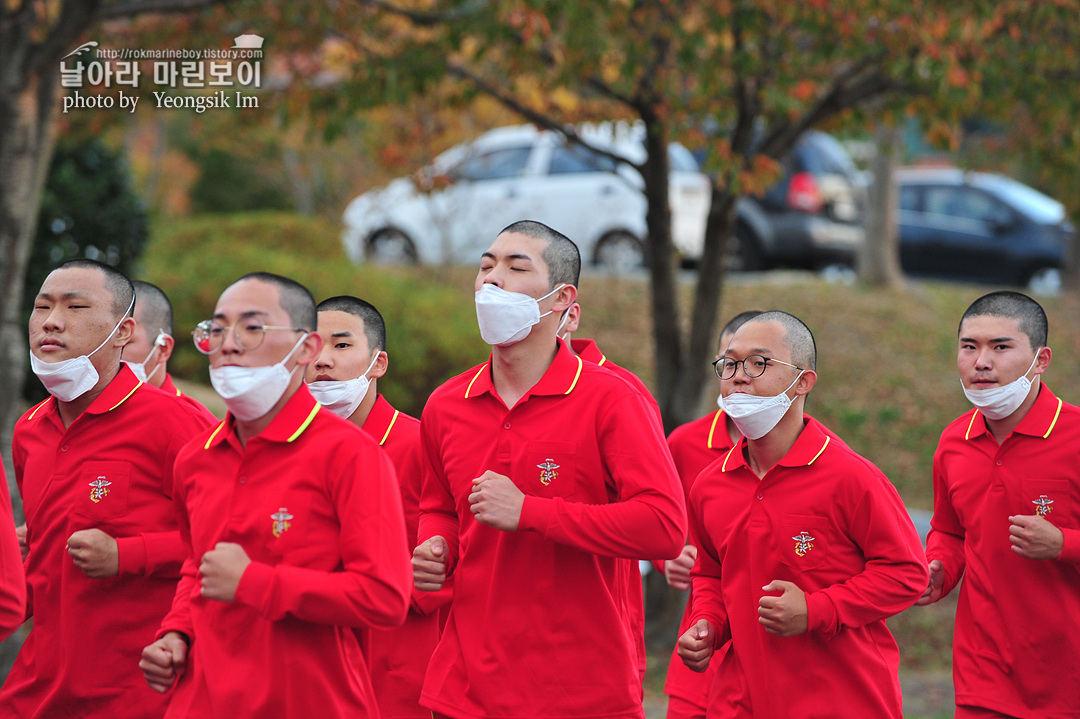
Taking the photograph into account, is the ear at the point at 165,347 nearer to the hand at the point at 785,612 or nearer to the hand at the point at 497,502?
the hand at the point at 497,502

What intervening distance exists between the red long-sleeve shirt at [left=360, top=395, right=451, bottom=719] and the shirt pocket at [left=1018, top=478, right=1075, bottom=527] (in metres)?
2.43

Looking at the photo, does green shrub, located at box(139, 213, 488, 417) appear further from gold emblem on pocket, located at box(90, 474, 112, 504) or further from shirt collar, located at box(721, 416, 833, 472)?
shirt collar, located at box(721, 416, 833, 472)

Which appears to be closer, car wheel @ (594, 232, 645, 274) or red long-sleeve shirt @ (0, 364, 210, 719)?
red long-sleeve shirt @ (0, 364, 210, 719)

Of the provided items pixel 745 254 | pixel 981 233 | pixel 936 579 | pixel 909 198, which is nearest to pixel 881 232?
pixel 745 254

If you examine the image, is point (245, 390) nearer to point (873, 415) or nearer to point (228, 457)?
point (228, 457)

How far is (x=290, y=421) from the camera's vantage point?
139 inches

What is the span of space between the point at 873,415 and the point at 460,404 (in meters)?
10.8

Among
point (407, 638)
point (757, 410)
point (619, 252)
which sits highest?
point (619, 252)

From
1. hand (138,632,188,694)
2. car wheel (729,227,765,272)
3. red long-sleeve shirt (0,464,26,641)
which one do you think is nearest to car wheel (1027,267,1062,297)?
car wheel (729,227,765,272)

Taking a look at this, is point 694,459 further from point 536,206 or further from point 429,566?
point 536,206

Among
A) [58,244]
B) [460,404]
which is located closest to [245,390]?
[460,404]

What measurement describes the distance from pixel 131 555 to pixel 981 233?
57.4ft

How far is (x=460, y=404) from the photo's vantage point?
14.2 feet

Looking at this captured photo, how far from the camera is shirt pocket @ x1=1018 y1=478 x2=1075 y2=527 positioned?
4.89m
